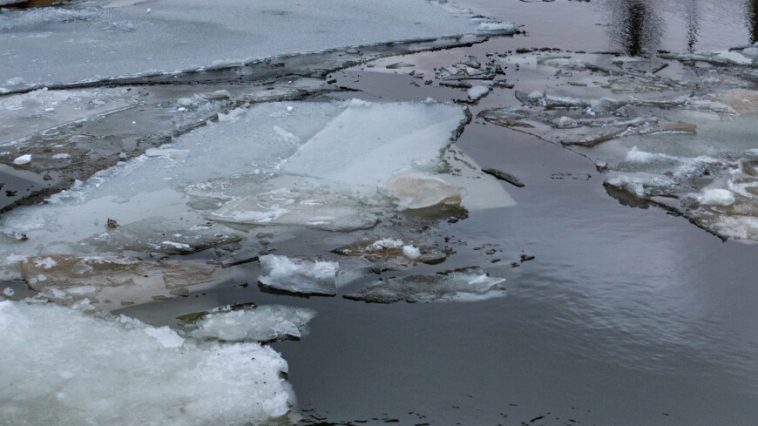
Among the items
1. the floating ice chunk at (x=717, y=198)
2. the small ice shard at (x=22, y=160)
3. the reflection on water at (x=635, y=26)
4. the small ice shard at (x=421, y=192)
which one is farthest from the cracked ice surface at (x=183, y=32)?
the floating ice chunk at (x=717, y=198)

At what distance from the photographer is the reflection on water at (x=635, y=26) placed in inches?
277

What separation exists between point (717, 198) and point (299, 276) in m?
2.22

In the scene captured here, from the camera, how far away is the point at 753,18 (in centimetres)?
794

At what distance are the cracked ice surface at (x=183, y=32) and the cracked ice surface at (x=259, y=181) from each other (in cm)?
161

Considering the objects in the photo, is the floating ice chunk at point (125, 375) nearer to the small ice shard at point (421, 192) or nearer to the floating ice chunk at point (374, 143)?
the small ice shard at point (421, 192)

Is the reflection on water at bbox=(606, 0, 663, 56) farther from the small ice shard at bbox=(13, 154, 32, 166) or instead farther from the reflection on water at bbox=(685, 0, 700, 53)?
the small ice shard at bbox=(13, 154, 32, 166)

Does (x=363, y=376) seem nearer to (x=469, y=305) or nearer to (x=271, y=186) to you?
(x=469, y=305)

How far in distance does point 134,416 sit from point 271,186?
6.18 feet

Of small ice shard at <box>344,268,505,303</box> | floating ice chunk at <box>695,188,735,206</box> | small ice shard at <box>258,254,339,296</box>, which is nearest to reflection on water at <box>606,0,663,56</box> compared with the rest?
floating ice chunk at <box>695,188,735,206</box>

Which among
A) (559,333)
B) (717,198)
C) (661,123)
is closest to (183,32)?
(661,123)

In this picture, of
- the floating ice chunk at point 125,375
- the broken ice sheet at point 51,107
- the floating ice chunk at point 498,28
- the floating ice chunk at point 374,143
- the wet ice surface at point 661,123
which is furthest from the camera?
the floating ice chunk at point 498,28

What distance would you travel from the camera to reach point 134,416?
2.64 m

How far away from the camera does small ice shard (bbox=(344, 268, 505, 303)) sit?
11.1ft

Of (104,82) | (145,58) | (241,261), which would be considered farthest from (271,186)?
(145,58)
